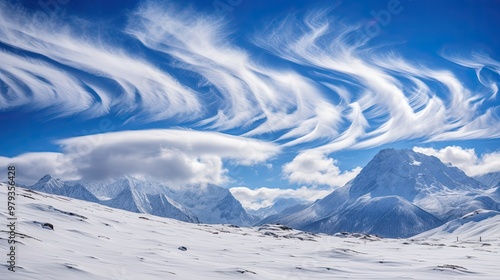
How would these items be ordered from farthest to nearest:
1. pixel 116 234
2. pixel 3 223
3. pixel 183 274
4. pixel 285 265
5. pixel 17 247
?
pixel 116 234 → pixel 285 265 → pixel 3 223 → pixel 183 274 → pixel 17 247

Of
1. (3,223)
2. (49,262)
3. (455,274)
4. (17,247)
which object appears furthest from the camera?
(455,274)

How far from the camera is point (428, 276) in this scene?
2367 centimetres

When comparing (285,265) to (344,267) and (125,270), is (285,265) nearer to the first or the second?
(344,267)

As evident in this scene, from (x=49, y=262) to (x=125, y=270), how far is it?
324cm

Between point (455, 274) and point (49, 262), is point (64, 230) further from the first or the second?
point (455, 274)

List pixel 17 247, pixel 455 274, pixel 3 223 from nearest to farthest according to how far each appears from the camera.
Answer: pixel 17 247 → pixel 3 223 → pixel 455 274

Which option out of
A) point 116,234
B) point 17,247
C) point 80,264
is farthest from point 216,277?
point 116,234

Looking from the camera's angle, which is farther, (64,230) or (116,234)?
(116,234)

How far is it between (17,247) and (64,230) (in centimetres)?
1062

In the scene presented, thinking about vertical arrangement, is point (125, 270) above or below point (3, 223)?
below

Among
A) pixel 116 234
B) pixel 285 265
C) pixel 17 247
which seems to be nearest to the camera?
pixel 17 247

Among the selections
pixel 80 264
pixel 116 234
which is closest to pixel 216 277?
pixel 80 264

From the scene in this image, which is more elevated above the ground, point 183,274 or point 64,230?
point 64,230

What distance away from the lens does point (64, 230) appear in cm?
2845
